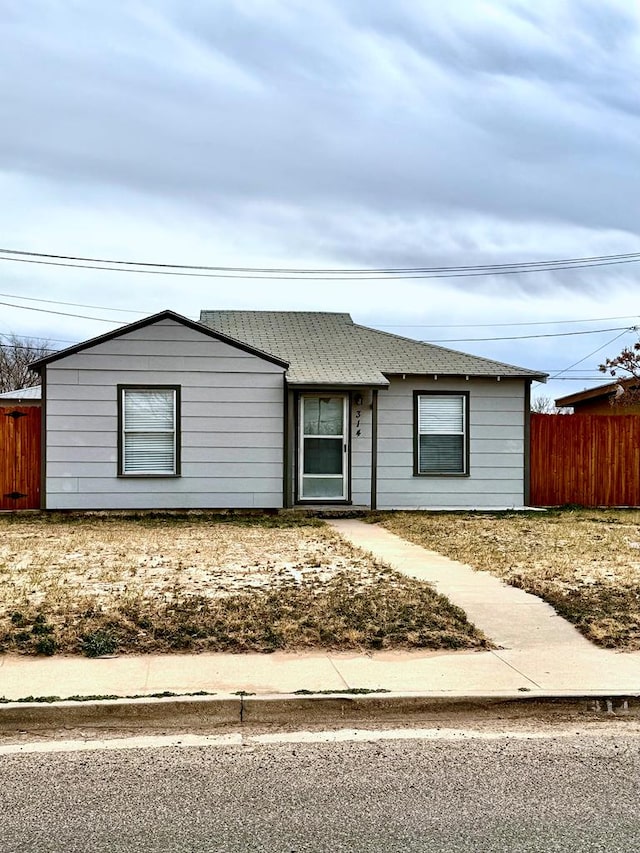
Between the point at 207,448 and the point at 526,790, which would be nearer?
the point at 526,790

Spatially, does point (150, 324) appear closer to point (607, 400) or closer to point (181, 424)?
point (181, 424)

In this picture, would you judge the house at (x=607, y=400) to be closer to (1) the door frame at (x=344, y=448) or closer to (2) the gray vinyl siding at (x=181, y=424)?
(1) the door frame at (x=344, y=448)

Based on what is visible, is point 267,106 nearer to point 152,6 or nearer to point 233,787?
point 152,6

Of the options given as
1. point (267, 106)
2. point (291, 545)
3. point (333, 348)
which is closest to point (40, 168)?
point (267, 106)

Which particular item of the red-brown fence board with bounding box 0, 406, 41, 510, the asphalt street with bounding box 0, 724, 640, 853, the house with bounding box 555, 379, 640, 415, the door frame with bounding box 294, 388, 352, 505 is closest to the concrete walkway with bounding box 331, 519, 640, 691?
the asphalt street with bounding box 0, 724, 640, 853

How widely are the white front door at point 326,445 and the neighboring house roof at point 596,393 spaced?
10.0 m

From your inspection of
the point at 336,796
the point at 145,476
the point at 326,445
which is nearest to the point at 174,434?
the point at 145,476

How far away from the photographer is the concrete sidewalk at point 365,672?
518 centimetres

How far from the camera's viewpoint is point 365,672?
5.57m

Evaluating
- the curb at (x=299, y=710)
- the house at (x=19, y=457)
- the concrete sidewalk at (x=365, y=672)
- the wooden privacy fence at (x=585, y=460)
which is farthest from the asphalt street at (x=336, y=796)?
the wooden privacy fence at (x=585, y=460)

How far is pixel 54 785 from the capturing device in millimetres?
3980

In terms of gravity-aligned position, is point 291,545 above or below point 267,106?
below

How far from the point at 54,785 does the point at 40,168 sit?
18.6 m

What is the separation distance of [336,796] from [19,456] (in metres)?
13.6
